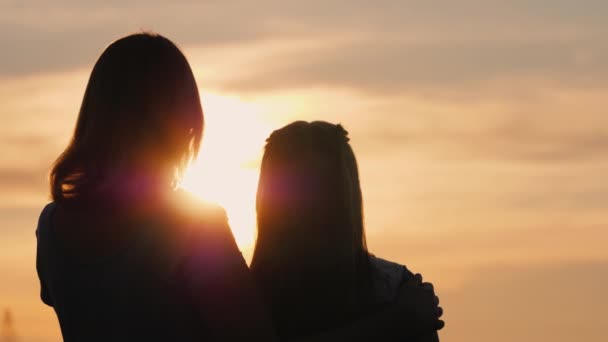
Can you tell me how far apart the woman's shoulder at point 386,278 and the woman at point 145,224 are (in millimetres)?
1631

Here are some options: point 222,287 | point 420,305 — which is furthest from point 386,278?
point 222,287

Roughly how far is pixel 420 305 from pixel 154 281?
2078 millimetres

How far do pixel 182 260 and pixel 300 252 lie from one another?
5.23 ft

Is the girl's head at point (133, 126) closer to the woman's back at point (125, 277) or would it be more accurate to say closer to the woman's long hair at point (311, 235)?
the woman's back at point (125, 277)

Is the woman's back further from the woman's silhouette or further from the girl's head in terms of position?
the girl's head

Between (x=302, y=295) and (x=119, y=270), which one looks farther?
(x=302, y=295)

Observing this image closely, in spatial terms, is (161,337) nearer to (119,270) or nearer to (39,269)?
(119,270)

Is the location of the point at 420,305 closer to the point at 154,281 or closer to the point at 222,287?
the point at 222,287

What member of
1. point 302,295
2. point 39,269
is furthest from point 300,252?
point 39,269

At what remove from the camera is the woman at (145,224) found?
3.86 m

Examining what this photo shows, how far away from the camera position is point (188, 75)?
4.00 m

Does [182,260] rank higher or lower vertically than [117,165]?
lower

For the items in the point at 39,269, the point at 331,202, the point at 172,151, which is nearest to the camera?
the point at 172,151

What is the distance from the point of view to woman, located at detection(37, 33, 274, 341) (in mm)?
3861
